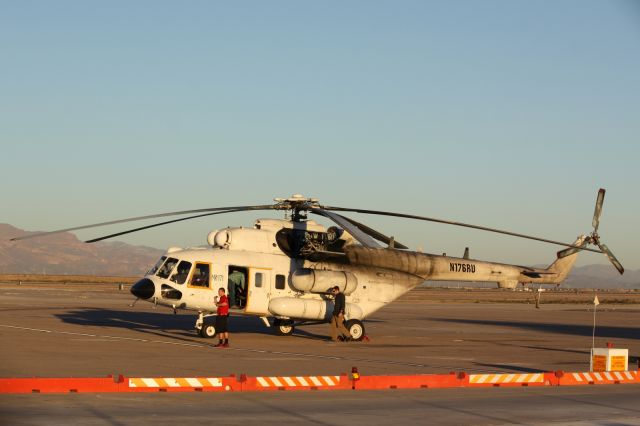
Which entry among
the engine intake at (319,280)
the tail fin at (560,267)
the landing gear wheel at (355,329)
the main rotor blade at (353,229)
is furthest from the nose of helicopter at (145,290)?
the tail fin at (560,267)

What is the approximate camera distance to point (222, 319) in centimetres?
2767

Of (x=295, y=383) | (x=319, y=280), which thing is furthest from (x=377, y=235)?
(x=295, y=383)

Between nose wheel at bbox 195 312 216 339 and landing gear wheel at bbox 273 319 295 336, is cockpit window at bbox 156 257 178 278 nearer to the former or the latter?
nose wheel at bbox 195 312 216 339

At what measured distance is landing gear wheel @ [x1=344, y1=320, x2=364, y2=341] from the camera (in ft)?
102

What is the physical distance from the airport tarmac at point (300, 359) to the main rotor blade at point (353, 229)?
291 cm

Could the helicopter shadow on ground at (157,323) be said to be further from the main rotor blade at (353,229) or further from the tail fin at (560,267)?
the tail fin at (560,267)

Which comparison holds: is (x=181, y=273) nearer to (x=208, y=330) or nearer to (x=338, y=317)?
(x=208, y=330)

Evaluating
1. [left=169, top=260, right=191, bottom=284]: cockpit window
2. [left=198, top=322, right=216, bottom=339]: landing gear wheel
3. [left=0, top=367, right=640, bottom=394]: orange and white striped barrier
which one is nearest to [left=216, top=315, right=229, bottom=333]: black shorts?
[left=198, top=322, right=216, bottom=339]: landing gear wheel

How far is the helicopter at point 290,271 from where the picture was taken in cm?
3006

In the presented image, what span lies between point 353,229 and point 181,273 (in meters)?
6.38

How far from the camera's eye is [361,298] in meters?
32.0

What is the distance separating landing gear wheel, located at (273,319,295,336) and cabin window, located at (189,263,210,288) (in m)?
3.47

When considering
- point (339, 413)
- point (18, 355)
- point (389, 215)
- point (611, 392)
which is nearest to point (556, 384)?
point (611, 392)

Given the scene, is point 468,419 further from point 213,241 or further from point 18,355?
point 213,241
